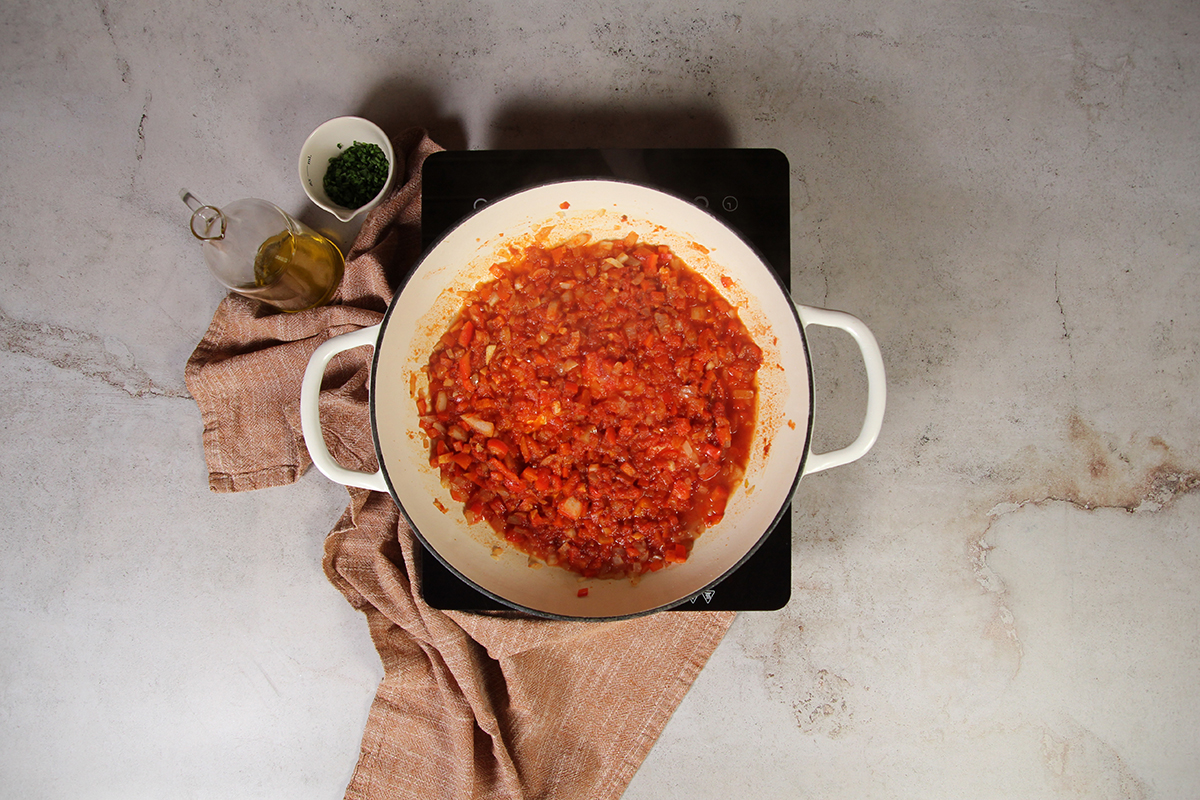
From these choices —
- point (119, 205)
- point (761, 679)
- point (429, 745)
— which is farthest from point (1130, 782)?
point (119, 205)

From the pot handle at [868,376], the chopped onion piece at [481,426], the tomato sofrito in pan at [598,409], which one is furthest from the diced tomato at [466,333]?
the pot handle at [868,376]

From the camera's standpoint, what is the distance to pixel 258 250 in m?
2.19

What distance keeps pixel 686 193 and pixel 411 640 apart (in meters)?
1.76

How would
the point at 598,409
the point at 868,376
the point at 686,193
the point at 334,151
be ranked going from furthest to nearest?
the point at 334,151 < the point at 686,193 < the point at 598,409 < the point at 868,376

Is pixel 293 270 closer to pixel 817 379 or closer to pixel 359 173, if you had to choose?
pixel 359 173

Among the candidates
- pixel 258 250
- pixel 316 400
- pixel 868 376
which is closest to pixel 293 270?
pixel 258 250

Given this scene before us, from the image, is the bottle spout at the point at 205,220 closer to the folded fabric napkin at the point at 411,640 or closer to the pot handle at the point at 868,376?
the folded fabric napkin at the point at 411,640

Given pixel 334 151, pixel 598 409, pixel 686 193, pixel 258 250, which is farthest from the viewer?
pixel 334 151

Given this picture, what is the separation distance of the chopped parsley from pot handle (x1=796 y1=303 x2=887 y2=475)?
1.47m

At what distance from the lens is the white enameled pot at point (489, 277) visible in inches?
71.4

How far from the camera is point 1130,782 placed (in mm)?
2422

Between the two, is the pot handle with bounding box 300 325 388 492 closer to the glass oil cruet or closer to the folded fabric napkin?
the folded fabric napkin

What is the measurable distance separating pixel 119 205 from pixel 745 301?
2.24 m

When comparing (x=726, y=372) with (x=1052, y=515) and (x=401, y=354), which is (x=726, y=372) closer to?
(x=401, y=354)
